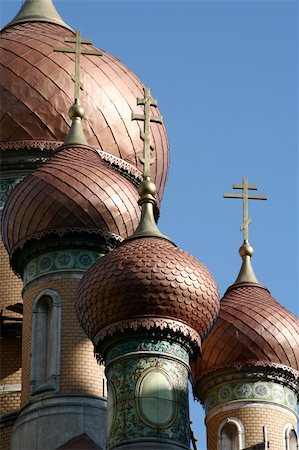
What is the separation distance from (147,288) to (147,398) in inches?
46.6

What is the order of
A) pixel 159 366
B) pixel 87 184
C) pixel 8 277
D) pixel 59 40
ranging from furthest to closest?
pixel 59 40 < pixel 8 277 < pixel 87 184 < pixel 159 366

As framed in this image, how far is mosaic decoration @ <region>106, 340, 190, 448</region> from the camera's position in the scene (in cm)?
1827

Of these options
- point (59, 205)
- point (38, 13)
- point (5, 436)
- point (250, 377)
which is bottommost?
point (5, 436)

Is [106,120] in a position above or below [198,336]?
above

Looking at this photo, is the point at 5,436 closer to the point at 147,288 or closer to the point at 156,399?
the point at 156,399

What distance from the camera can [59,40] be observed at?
81.1 ft

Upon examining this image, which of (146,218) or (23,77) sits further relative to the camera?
(23,77)

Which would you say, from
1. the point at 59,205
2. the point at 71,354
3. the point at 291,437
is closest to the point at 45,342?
the point at 71,354

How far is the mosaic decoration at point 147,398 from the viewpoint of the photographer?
18.3 metres

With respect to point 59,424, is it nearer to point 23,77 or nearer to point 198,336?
point 198,336

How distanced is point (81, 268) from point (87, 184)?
1.09 m

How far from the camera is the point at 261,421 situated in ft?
72.3

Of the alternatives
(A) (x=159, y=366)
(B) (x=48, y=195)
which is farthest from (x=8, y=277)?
(A) (x=159, y=366)

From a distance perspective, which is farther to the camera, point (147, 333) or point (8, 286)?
point (8, 286)
